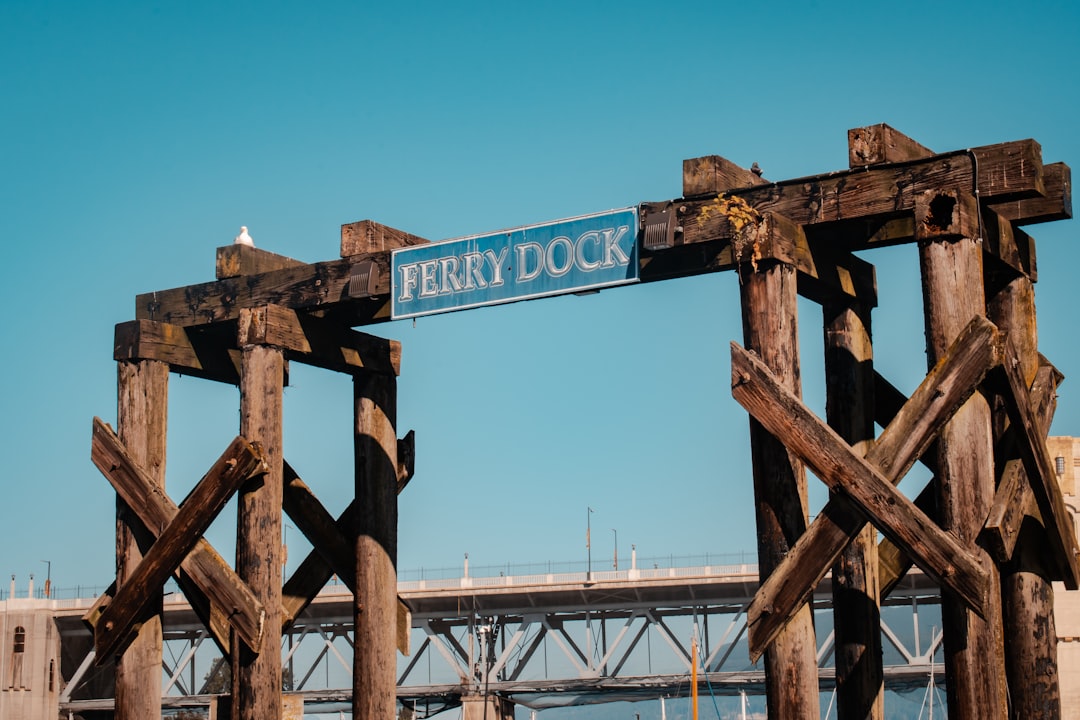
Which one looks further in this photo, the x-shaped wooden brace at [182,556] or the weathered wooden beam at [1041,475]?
the x-shaped wooden brace at [182,556]

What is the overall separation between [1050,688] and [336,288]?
24.1ft

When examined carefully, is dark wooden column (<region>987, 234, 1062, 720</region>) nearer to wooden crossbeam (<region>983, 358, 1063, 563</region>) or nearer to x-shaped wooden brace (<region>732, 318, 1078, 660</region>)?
wooden crossbeam (<region>983, 358, 1063, 563</region>)

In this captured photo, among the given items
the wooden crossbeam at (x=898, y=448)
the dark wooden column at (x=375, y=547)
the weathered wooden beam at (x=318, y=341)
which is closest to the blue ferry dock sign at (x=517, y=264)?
the weathered wooden beam at (x=318, y=341)

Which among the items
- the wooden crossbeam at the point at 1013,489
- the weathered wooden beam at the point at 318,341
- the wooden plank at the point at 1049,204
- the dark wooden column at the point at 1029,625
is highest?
the wooden plank at the point at 1049,204

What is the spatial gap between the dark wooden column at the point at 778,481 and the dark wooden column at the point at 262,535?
4.82m

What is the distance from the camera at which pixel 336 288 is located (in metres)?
15.0

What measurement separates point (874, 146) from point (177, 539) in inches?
281

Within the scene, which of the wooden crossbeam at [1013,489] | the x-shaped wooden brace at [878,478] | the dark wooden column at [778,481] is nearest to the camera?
the x-shaped wooden brace at [878,478]

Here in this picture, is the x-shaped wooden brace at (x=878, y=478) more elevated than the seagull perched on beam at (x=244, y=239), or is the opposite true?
the seagull perched on beam at (x=244, y=239)

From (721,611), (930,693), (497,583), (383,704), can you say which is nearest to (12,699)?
(497,583)

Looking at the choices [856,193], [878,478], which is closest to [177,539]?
[878,478]

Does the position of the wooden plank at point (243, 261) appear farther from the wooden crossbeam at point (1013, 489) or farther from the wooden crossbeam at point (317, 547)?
the wooden crossbeam at point (1013, 489)

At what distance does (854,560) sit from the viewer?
13.0m

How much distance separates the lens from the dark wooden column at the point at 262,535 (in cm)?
1397
